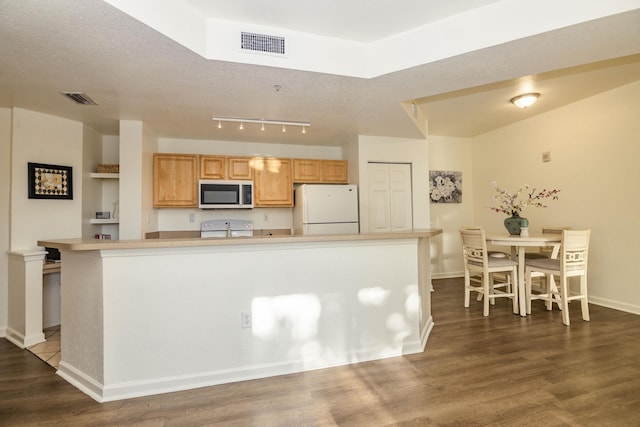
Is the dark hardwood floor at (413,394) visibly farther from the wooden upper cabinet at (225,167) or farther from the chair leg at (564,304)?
the wooden upper cabinet at (225,167)

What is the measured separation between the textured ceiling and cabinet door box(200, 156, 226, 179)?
16.7 inches

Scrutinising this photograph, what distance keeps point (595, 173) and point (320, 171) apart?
361 cm

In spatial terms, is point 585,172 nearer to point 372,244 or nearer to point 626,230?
point 626,230

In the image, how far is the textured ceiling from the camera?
199 cm

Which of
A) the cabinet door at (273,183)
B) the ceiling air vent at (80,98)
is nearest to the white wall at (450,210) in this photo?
the cabinet door at (273,183)

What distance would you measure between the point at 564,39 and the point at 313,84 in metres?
1.87

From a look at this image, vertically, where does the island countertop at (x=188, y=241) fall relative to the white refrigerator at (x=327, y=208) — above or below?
below

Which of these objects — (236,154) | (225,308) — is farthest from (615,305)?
(236,154)

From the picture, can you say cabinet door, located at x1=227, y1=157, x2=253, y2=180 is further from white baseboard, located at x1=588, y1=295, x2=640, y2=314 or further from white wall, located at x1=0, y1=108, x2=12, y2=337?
white baseboard, located at x1=588, y1=295, x2=640, y2=314

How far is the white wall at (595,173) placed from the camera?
3621 mm

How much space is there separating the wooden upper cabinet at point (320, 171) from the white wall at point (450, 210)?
1866mm

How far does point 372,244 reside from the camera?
2555mm

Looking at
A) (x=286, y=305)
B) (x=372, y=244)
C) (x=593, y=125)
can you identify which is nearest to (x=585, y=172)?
(x=593, y=125)

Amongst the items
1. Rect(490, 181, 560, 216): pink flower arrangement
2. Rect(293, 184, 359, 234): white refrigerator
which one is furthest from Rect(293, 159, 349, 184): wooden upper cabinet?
Rect(490, 181, 560, 216): pink flower arrangement
